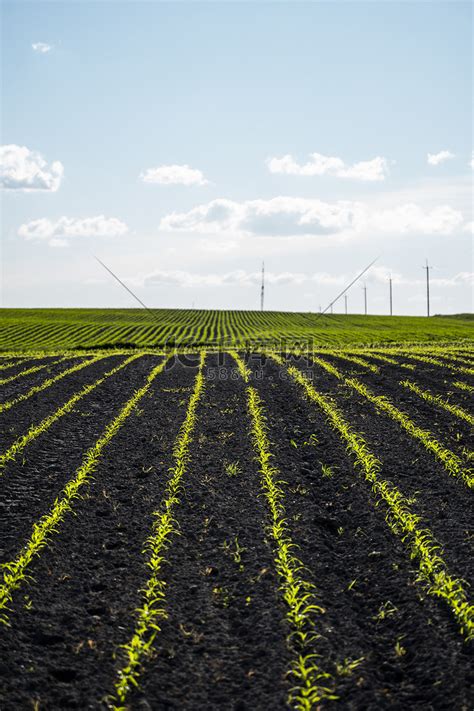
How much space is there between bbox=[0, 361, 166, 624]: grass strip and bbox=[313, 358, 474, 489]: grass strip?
671 centimetres

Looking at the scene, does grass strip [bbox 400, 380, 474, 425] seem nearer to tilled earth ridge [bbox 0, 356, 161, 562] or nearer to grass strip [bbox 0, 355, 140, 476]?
tilled earth ridge [bbox 0, 356, 161, 562]

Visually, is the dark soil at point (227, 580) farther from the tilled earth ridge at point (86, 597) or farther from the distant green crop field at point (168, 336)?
the distant green crop field at point (168, 336)

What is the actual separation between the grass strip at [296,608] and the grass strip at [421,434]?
3.31 metres

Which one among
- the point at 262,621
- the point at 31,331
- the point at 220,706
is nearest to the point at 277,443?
the point at 262,621

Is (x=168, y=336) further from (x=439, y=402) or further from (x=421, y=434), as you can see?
(x=421, y=434)

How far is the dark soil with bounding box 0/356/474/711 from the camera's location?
5.43 metres

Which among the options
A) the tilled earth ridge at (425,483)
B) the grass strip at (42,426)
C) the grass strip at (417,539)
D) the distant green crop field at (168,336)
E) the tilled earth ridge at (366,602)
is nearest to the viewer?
the tilled earth ridge at (366,602)

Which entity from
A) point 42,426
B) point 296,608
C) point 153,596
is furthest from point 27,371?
point 296,608

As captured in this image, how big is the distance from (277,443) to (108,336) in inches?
1800

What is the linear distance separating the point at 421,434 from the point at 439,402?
3.43 metres

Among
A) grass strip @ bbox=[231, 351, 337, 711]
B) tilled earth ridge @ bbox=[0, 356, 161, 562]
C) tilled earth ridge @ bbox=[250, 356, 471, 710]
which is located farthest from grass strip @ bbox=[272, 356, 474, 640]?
tilled earth ridge @ bbox=[0, 356, 161, 562]

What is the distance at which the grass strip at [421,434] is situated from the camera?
10.8 meters

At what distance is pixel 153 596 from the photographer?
268 inches

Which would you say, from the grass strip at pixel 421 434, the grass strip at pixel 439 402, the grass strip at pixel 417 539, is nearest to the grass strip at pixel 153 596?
the grass strip at pixel 417 539
